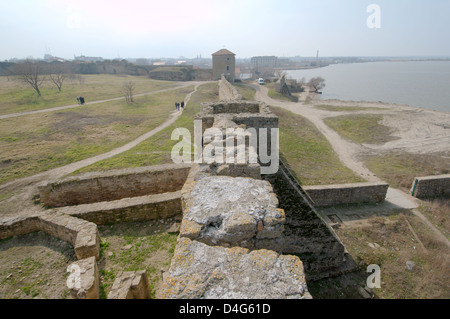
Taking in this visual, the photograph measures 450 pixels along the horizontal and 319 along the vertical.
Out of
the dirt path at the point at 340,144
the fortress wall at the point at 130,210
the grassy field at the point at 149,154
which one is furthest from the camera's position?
the dirt path at the point at 340,144

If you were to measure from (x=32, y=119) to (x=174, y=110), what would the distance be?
11.5 metres

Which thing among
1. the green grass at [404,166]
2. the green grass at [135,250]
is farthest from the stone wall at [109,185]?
the green grass at [404,166]

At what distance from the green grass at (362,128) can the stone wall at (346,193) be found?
939 centimetres

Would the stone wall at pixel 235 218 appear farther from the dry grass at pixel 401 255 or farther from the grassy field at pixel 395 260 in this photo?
the dry grass at pixel 401 255

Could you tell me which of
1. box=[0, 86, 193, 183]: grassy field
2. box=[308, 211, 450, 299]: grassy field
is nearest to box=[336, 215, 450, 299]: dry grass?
box=[308, 211, 450, 299]: grassy field

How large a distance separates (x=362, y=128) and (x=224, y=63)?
90.5 ft

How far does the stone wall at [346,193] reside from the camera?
985cm

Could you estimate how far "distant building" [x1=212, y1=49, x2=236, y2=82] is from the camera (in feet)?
134

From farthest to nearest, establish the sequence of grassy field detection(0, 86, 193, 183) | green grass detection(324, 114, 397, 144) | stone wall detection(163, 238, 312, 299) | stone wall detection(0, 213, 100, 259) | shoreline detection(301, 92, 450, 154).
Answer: green grass detection(324, 114, 397, 144) → shoreline detection(301, 92, 450, 154) → grassy field detection(0, 86, 193, 183) → stone wall detection(0, 213, 100, 259) → stone wall detection(163, 238, 312, 299)

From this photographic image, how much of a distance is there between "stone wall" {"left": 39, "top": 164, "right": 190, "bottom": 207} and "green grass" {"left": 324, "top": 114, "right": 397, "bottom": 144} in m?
16.3

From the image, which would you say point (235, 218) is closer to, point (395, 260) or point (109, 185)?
point (109, 185)

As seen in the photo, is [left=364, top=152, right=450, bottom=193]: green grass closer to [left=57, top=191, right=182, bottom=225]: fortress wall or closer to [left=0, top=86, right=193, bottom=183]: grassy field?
[left=57, top=191, right=182, bottom=225]: fortress wall

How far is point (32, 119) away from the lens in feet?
63.4
